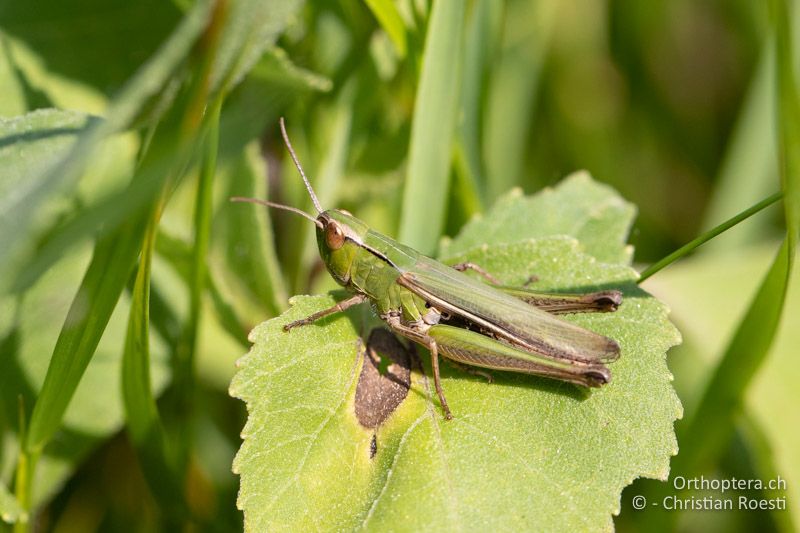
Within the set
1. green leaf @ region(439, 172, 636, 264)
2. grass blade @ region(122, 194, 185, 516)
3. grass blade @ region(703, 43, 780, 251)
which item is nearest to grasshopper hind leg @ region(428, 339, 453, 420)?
green leaf @ region(439, 172, 636, 264)

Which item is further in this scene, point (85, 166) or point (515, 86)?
point (515, 86)

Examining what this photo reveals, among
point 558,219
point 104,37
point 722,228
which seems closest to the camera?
point 722,228

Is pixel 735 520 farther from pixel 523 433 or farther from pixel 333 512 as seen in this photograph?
pixel 333 512

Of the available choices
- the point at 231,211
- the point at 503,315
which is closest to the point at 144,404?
the point at 231,211

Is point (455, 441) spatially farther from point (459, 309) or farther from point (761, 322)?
point (761, 322)

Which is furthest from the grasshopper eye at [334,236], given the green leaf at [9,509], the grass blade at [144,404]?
the green leaf at [9,509]

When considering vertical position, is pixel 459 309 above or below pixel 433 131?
below

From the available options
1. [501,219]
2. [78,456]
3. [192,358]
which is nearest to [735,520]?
[501,219]
